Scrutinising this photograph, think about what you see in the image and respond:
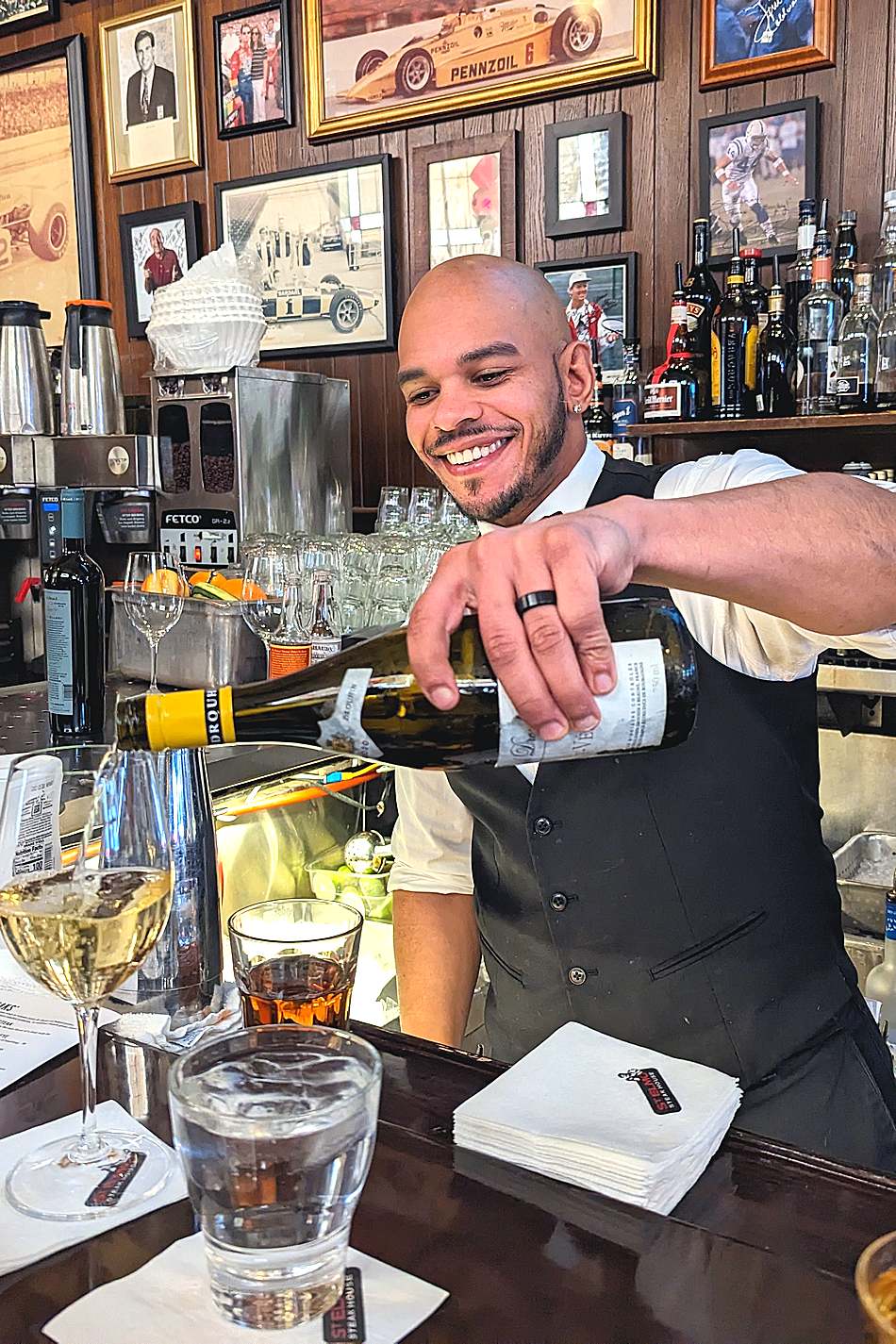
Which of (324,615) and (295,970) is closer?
(295,970)

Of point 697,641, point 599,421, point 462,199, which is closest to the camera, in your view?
point 697,641

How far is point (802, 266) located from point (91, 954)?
2333 mm

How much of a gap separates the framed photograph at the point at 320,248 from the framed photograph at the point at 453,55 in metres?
0.15

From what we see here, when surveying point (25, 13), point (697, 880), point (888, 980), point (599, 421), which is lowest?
point (888, 980)

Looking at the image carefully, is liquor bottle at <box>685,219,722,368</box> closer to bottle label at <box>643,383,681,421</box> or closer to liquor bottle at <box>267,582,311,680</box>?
bottle label at <box>643,383,681,421</box>

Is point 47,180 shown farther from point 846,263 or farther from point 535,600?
point 535,600

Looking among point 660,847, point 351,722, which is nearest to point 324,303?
point 660,847

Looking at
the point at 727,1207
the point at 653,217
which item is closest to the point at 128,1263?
the point at 727,1207

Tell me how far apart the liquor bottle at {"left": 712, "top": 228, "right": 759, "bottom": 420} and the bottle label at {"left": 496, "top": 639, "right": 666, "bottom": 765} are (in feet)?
6.13

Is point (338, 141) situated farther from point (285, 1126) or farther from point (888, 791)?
point (285, 1126)

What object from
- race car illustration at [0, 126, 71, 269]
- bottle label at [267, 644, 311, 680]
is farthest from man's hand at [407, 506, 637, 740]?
race car illustration at [0, 126, 71, 269]

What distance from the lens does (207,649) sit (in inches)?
103

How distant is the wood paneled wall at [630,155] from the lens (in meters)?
2.66

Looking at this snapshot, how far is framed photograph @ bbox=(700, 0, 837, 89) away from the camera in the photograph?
2662 mm
